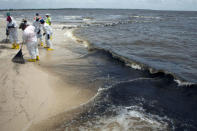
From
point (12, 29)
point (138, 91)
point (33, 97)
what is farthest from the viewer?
point (12, 29)

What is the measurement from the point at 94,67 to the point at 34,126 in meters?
4.63

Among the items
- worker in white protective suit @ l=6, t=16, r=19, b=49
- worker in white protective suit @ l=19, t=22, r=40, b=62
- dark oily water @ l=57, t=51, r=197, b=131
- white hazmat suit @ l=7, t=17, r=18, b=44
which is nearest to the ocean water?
dark oily water @ l=57, t=51, r=197, b=131

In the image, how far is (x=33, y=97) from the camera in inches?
191

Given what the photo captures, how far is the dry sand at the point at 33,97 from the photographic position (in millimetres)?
3893

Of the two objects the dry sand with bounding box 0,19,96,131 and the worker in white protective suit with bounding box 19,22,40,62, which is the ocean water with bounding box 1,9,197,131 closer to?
the dry sand with bounding box 0,19,96,131

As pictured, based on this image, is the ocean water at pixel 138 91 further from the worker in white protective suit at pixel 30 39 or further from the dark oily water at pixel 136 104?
the worker in white protective suit at pixel 30 39

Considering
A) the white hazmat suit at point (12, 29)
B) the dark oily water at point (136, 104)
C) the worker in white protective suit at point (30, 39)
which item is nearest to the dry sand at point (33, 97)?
the dark oily water at point (136, 104)

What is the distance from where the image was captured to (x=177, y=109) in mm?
4906

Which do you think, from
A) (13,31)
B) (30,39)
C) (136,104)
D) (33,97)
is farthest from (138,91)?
(13,31)

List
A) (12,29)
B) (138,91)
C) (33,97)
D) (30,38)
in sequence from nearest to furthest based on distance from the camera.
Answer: (33,97) → (138,91) → (30,38) → (12,29)

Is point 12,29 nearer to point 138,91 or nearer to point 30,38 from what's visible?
point 30,38

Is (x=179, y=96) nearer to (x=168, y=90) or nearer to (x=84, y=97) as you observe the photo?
(x=168, y=90)

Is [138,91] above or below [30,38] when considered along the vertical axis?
below

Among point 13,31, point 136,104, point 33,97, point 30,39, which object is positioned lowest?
point 136,104
